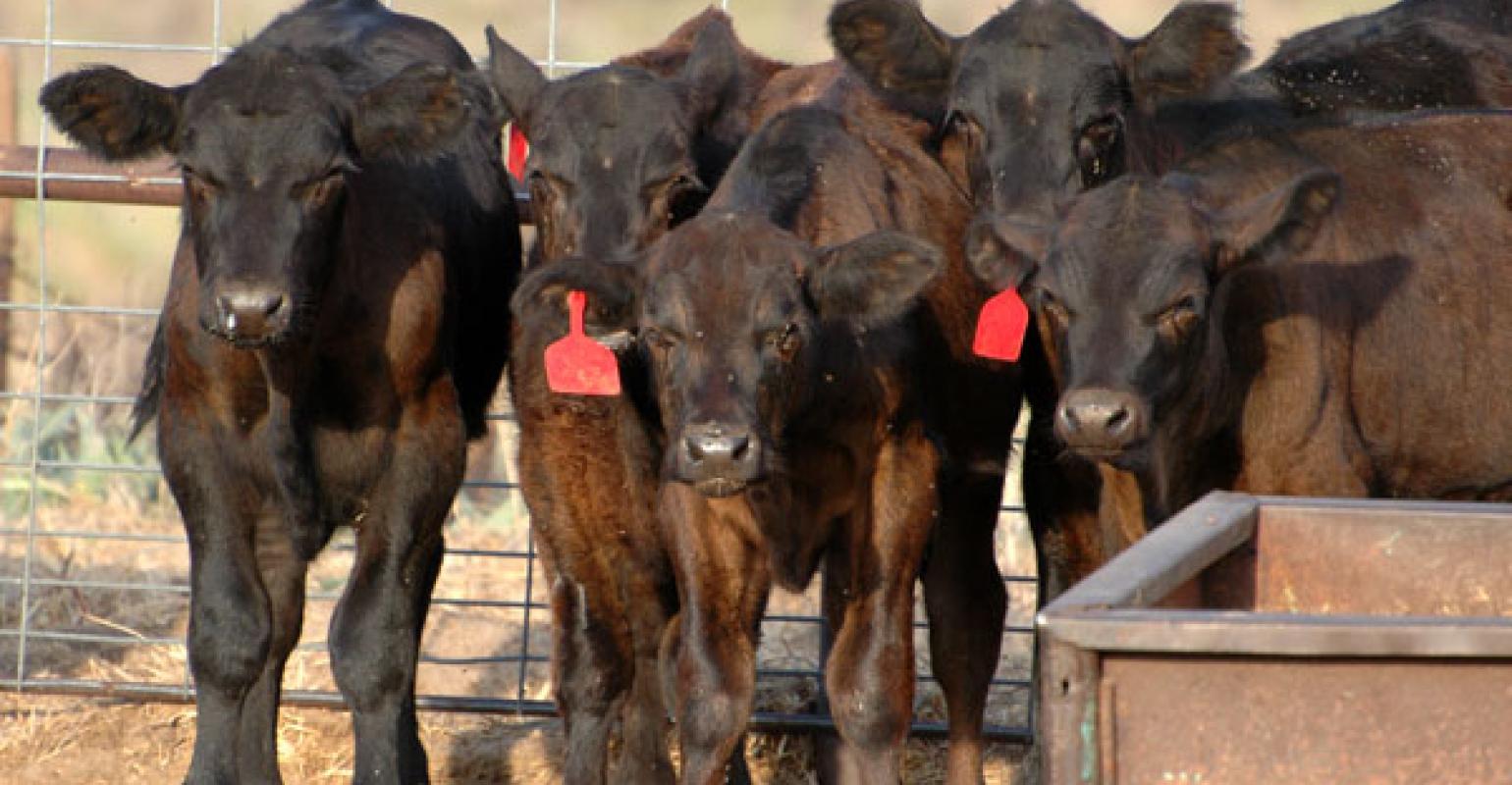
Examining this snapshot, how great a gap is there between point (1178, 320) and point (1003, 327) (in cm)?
47

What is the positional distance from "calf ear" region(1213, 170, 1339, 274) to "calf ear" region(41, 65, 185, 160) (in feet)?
9.07

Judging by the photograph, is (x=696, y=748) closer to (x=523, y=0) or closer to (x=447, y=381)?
(x=447, y=381)

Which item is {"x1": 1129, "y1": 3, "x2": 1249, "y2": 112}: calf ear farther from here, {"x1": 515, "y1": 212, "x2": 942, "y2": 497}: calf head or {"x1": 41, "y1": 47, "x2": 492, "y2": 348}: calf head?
{"x1": 41, "y1": 47, "x2": 492, "y2": 348}: calf head

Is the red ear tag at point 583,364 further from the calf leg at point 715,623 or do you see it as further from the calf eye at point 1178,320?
the calf eye at point 1178,320

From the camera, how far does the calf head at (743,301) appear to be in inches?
227

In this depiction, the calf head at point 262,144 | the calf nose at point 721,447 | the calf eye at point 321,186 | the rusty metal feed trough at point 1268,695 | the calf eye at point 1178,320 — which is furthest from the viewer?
the calf eye at point 321,186

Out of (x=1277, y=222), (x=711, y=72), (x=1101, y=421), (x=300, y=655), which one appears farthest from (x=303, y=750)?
(x=1277, y=222)

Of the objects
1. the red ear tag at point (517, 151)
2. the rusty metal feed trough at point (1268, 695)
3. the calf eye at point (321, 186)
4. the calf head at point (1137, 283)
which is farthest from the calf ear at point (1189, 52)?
the rusty metal feed trough at point (1268, 695)

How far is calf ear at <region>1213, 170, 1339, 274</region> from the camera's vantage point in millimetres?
6156

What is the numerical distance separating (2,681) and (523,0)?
23.2m

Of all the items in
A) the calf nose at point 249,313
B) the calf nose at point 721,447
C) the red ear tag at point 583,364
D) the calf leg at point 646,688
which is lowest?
the calf leg at point 646,688

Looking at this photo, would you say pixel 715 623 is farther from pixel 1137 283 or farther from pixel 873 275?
pixel 1137 283

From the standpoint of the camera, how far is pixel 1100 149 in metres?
6.96

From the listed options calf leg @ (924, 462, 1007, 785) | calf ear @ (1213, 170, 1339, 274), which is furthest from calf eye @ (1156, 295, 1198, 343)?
calf leg @ (924, 462, 1007, 785)
